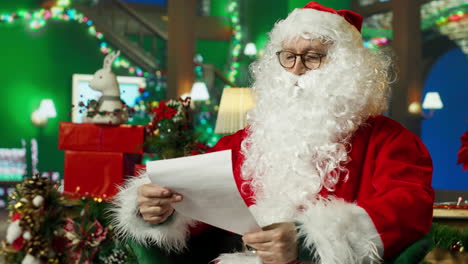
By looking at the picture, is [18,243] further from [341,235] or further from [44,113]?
[44,113]

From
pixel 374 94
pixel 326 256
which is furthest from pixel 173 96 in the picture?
pixel 326 256

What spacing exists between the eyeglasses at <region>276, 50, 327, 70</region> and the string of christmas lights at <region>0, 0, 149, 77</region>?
721cm

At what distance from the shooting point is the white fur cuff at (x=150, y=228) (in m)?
1.83

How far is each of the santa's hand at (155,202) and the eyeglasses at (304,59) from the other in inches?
26.5

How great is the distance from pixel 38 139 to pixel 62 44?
1.49m

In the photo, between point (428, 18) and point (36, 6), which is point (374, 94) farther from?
point (36, 6)

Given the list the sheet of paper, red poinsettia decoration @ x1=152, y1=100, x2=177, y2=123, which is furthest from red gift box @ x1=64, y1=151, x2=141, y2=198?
the sheet of paper

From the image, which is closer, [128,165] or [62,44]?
[128,165]

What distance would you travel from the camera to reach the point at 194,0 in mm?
8711

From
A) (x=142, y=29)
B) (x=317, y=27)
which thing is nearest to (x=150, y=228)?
(x=317, y=27)

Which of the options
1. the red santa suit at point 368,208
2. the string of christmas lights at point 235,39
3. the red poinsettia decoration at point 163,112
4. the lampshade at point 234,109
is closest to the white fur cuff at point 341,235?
the red santa suit at point 368,208

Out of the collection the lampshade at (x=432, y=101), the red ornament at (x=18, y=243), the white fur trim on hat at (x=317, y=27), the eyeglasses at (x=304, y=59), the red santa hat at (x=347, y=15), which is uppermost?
the red santa hat at (x=347, y=15)

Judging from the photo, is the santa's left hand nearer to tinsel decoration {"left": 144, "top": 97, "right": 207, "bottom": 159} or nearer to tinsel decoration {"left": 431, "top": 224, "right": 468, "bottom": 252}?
tinsel decoration {"left": 431, "top": 224, "right": 468, "bottom": 252}

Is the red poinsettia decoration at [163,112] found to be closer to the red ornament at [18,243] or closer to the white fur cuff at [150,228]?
the red ornament at [18,243]
